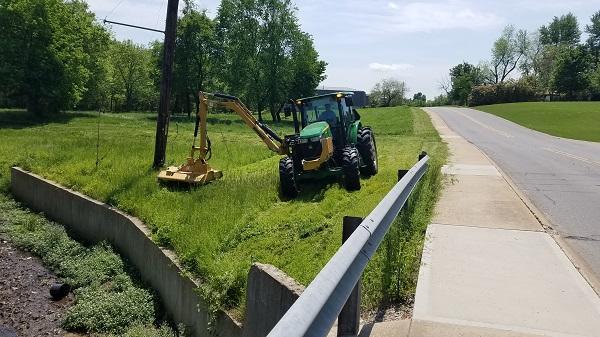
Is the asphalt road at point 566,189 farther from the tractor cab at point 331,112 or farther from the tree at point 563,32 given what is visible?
the tree at point 563,32

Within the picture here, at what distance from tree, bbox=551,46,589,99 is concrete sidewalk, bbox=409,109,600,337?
88.2 meters

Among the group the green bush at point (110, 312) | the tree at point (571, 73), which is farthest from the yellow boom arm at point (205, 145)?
the tree at point (571, 73)

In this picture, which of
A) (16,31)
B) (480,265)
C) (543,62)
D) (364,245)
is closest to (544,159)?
(480,265)

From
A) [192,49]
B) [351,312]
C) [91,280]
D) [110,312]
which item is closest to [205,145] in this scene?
[91,280]

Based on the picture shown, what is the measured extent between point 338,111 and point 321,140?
5.79 feet

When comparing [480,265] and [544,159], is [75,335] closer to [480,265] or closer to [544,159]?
[480,265]

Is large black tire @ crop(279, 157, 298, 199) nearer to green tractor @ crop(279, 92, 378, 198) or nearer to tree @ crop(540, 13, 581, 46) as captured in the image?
green tractor @ crop(279, 92, 378, 198)

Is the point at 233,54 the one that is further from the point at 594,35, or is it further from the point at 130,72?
the point at 594,35

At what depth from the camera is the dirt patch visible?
9297mm

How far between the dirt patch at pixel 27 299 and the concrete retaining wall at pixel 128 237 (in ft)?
5.14

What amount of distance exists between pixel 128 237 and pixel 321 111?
559 cm

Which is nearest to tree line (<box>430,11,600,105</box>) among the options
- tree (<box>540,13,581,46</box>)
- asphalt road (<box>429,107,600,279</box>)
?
tree (<box>540,13,581,46</box>)

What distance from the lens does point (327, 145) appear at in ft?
38.5

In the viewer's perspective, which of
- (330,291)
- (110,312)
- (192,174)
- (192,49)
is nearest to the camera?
(330,291)
